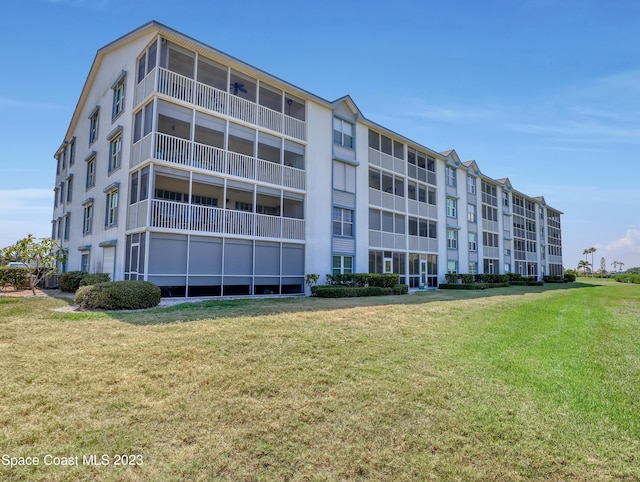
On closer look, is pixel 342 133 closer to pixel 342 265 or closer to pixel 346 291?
pixel 342 265

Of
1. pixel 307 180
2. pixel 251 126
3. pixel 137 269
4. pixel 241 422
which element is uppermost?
pixel 251 126

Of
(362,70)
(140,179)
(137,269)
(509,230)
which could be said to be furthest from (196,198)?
(509,230)

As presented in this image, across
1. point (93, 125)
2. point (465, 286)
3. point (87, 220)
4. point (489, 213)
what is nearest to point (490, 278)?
point (465, 286)

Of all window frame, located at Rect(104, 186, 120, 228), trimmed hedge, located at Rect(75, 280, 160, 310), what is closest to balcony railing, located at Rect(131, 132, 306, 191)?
window frame, located at Rect(104, 186, 120, 228)

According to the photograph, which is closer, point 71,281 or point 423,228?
point 71,281

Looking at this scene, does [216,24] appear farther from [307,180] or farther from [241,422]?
[241,422]

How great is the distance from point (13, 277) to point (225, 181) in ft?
51.4

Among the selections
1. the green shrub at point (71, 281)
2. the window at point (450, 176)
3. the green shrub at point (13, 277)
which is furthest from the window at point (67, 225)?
the window at point (450, 176)

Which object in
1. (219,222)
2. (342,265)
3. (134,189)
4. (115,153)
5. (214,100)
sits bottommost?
(342,265)

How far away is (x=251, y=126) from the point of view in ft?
59.4

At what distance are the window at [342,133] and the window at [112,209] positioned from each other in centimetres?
1269

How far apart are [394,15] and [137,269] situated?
1369 centimetres

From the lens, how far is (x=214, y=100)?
1692cm

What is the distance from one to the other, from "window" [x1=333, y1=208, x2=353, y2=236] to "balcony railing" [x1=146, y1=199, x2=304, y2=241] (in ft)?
9.34
